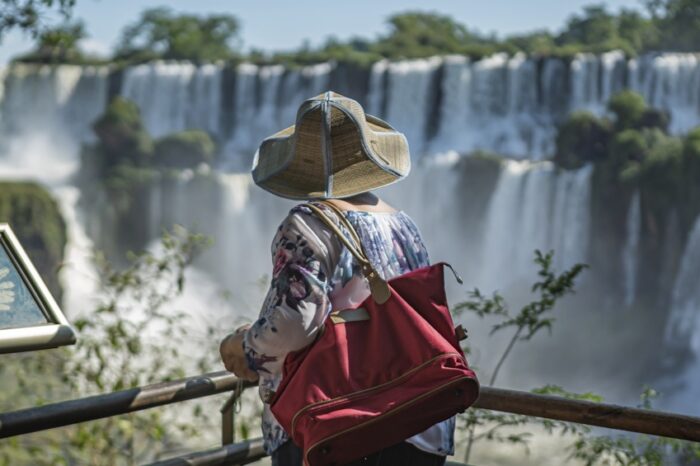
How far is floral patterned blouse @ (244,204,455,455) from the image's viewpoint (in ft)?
6.11

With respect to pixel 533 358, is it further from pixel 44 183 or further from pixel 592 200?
pixel 44 183

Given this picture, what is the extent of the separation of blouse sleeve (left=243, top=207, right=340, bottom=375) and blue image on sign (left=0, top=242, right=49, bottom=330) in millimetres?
390

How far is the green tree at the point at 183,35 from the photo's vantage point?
33050 millimetres

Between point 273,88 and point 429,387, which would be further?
point 273,88

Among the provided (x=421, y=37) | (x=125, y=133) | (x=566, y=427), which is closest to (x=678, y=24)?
(x=421, y=37)

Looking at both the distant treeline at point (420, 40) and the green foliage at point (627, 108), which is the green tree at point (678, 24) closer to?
the distant treeline at point (420, 40)

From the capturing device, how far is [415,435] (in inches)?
75.8

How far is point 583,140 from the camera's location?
1878 centimetres

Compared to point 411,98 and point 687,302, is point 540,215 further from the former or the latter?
point 411,98

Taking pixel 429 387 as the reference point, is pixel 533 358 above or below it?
below

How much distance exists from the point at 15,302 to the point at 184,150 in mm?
21766

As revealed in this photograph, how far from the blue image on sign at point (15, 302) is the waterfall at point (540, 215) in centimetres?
1534

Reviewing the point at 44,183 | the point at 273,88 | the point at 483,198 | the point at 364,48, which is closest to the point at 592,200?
the point at 483,198

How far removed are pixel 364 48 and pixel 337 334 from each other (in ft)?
98.0
